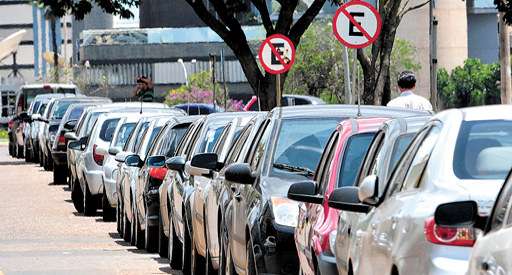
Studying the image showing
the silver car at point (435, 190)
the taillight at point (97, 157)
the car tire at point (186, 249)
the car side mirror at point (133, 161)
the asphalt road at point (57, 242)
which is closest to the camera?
the silver car at point (435, 190)

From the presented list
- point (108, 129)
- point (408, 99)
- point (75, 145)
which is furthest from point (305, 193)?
point (75, 145)

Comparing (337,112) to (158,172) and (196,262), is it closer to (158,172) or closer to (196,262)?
(196,262)

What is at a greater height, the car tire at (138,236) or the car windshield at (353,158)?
the car windshield at (353,158)

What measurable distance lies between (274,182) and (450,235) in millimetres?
5679

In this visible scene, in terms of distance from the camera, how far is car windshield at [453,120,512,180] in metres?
7.86

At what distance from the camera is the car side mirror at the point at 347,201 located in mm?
9344

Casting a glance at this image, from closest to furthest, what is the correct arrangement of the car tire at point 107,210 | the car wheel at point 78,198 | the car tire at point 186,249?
the car tire at point 186,249
the car tire at point 107,210
the car wheel at point 78,198

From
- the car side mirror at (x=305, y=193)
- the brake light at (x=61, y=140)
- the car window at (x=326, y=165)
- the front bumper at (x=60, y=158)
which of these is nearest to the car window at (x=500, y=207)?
the car side mirror at (x=305, y=193)

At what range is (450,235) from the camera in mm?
7156

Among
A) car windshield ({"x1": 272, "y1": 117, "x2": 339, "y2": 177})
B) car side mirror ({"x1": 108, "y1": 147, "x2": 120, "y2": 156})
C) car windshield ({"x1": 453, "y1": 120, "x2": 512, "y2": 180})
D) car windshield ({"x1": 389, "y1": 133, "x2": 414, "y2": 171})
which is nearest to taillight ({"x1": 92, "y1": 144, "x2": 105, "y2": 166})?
car side mirror ({"x1": 108, "y1": 147, "x2": 120, "y2": 156})

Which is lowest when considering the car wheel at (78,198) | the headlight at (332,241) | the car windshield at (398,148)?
the car wheel at (78,198)

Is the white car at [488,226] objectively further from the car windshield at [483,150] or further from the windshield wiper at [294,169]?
the windshield wiper at [294,169]

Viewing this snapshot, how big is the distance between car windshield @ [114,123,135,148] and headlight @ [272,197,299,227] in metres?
14.2

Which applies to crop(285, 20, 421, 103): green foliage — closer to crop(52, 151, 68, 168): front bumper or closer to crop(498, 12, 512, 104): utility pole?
crop(498, 12, 512, 104): utility pole
